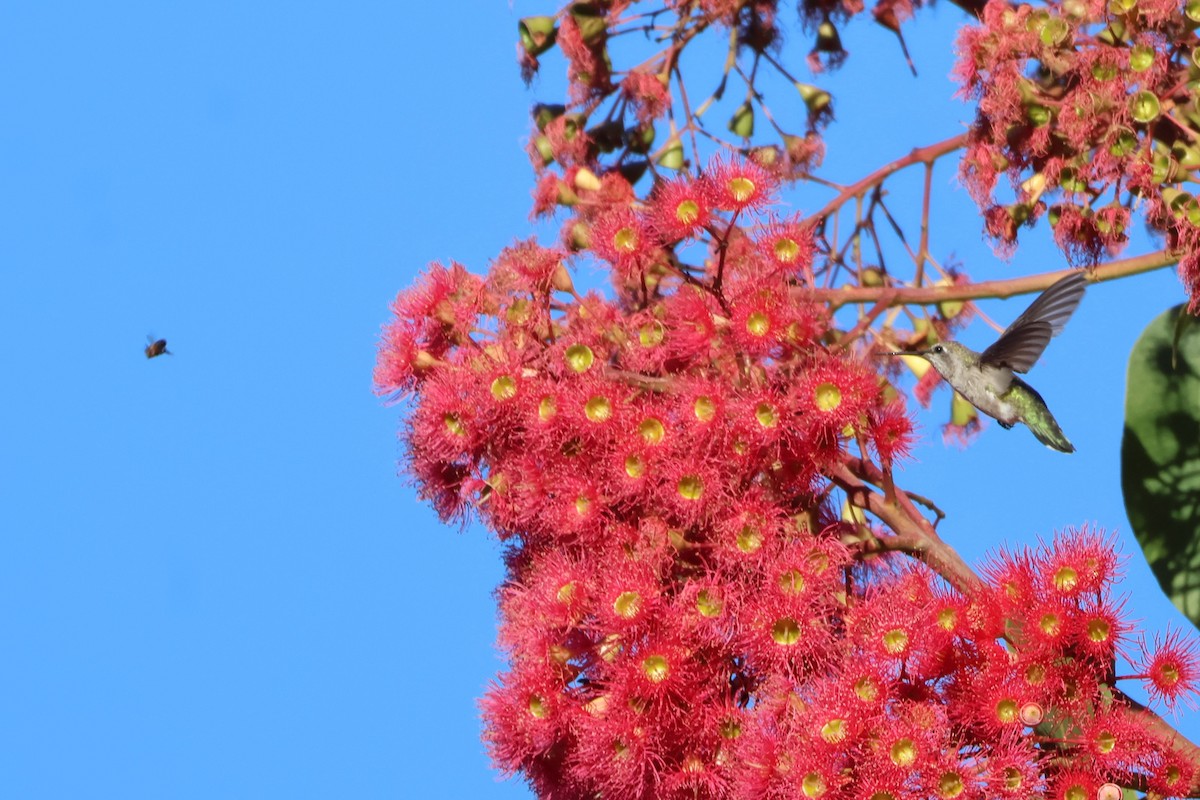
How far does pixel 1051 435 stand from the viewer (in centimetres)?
208

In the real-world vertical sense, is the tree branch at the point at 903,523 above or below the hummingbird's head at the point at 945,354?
below

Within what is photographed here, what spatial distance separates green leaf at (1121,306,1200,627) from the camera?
219cm

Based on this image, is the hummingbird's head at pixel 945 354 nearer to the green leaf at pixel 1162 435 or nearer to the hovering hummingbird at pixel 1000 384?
the hovering hummingbird at pixel 1000 384

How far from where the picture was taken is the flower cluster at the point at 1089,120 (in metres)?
1.80

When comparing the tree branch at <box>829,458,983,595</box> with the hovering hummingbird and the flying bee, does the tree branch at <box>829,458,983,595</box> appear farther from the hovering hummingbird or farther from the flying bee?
the flying bee

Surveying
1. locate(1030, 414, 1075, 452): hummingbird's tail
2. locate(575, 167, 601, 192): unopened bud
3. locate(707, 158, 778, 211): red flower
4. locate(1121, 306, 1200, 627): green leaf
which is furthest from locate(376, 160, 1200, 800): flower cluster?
locate(1121, 306, 1200, 627): green leaf

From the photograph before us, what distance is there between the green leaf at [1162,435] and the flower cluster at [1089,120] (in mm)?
378

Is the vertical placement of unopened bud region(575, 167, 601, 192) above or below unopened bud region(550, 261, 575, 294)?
above

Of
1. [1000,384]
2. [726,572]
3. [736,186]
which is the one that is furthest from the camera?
[1000,384]

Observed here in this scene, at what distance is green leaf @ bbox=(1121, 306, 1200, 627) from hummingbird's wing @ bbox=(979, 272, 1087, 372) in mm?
312

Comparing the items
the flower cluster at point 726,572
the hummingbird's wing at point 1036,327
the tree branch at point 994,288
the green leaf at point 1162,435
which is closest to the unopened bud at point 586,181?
the flower cluster at point 726,572

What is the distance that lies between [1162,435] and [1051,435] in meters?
0.25

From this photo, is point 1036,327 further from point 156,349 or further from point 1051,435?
point 156,349

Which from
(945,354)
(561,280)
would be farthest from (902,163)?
(561,280)
